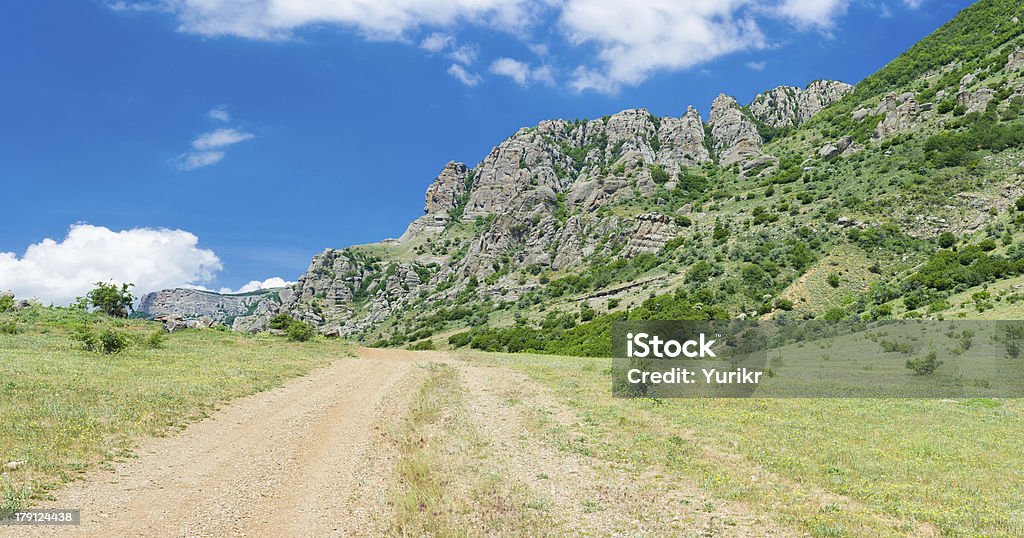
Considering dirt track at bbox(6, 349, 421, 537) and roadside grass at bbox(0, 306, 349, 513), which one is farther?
roadside grass at bbox(0, 306, 349, 513)

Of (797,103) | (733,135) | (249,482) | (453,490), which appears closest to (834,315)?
Result: (453,490)

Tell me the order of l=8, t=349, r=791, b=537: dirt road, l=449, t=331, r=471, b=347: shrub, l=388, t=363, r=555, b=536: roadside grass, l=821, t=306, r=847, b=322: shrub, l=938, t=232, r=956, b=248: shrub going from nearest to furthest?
l=8, t=349, r=791, b=537: dirt road
l=388, t=363, r=555, b=536: roadside grass
l=821, t=306, r=847, b=322: shrub
l=938, t=232, r=956, b=248: shrub
l=449, t=331, r=471, b=347: shrub

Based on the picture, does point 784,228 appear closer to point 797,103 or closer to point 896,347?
point 896,347

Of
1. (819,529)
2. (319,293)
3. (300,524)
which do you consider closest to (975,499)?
(819,529)

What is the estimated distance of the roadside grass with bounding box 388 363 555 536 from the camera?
9445 mm

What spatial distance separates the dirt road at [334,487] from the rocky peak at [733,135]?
5625 inches

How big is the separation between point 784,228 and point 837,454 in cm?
7104

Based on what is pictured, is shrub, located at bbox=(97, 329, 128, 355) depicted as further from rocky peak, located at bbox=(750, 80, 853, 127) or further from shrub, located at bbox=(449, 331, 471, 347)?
rocky peak, located at bbox=(750, 80, 853, 127)

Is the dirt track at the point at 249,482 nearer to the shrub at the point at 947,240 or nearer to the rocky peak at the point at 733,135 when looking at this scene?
the shrub at the point at 947,240

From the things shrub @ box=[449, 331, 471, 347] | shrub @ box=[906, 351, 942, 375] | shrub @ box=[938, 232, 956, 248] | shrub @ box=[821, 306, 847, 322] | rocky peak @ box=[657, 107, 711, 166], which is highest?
rocky peak @ box=[657, 107, 711, 166]

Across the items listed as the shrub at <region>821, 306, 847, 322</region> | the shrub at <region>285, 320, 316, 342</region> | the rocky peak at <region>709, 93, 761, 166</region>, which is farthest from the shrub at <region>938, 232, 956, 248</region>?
the rocky peak at <region>709, 93, 761, 166</region>

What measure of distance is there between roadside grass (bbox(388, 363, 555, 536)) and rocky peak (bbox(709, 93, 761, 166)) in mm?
142215

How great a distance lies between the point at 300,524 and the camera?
30.6 ft

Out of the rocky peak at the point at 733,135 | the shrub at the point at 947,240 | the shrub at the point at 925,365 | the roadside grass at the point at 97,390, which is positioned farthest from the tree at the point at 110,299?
the rocky peak at the point at 733,135
